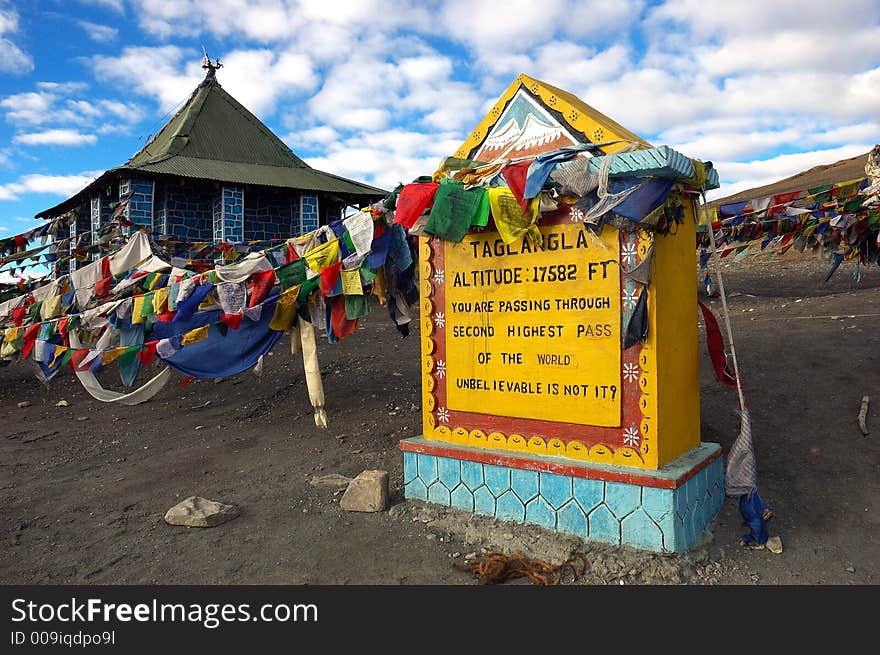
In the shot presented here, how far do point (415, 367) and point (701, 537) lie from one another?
6.01 metres

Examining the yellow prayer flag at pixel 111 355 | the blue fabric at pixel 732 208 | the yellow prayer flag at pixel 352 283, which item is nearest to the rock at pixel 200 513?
the yellow prayer flag at pixel 352 283

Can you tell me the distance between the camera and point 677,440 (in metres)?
4.05

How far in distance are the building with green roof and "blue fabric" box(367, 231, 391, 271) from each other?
418 inches

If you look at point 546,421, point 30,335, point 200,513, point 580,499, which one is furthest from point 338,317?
point 30,335

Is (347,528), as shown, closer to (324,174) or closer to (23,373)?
(23,373)

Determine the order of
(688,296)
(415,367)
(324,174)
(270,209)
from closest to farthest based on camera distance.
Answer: (688,296), (415,367), (270,209), (324,174)

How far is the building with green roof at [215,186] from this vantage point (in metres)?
15.9

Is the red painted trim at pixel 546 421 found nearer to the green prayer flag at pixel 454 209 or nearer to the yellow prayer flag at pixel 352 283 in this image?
the green prayer flag at pixel 454 209

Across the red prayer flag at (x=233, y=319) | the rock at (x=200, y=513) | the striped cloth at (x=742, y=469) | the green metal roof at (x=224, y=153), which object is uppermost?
the green metal roof at (x=224, y=153)

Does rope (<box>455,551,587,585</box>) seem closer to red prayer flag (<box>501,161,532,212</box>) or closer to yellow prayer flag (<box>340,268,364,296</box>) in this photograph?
red prayer flag (<box>501,161,532,212</box>)

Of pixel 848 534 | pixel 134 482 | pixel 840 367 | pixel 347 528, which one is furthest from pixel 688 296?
pixel 134 482

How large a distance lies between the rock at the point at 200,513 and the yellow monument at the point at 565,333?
137cm

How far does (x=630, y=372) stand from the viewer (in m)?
3.84

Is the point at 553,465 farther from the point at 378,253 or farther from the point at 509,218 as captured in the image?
the point at 378,253
